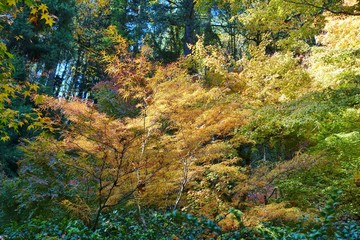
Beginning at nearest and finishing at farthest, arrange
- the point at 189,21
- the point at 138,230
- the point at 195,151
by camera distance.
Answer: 1. the point at 138,230
2. the point at 195,151
3. the point at 189,21

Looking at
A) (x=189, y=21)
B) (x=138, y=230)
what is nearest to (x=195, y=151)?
(x=138, y=230)

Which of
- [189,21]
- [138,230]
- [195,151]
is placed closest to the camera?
[138,230]

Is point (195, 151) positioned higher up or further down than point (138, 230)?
higher up

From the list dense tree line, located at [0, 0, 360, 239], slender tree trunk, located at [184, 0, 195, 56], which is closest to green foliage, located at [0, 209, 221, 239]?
dense tree line, located at [0, 0, 360, 239]

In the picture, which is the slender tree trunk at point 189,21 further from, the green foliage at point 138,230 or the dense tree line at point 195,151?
the green foliage at point 138,230

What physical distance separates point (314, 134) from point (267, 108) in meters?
1.30

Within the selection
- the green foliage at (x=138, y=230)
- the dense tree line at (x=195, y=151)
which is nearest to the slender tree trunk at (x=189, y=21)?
the dense tree line at (x=195, y=151)

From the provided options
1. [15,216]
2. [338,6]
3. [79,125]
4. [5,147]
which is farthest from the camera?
[5,147]

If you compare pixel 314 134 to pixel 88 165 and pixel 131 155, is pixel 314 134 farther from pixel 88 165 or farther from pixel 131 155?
pixel 88 165

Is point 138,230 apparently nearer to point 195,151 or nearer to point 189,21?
point 195,151

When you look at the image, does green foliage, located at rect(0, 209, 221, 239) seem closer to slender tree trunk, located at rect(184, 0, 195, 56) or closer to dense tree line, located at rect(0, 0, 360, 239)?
dense tree line, located at rect(0, 0, 360, 239)

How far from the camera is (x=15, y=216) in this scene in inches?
223

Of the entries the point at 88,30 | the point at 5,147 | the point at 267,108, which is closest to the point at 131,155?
the point at 267,108

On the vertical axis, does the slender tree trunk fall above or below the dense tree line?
above
